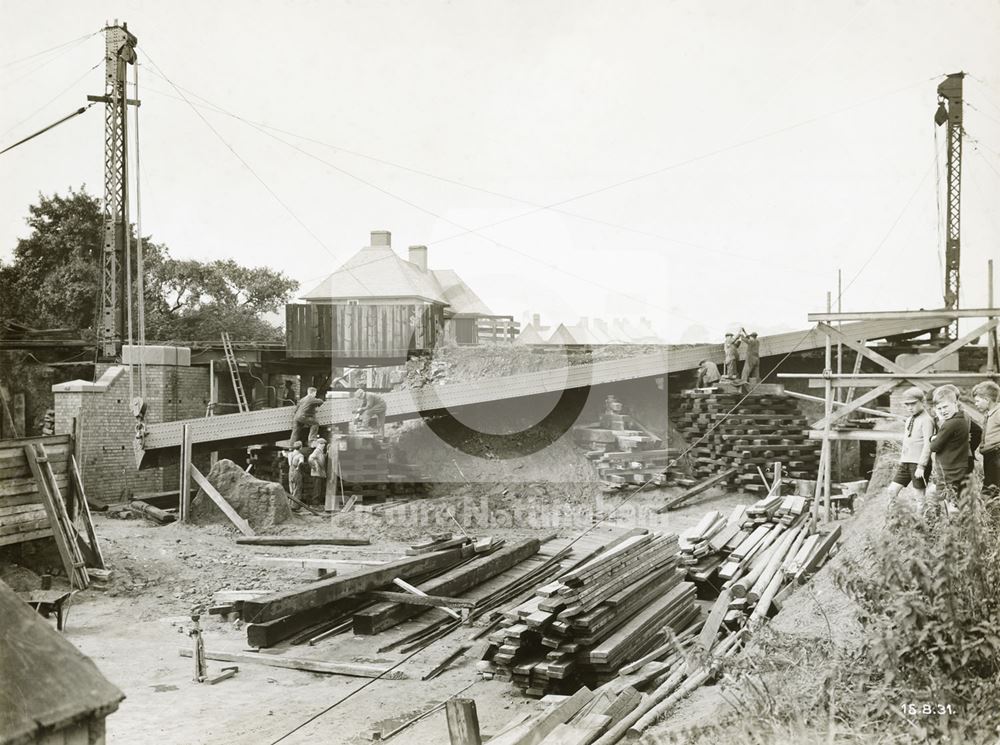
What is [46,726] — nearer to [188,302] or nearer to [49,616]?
[49,616]

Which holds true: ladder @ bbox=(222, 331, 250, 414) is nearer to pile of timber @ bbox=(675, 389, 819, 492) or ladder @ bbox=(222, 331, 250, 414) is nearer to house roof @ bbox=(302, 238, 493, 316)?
house roof @ bbox=(302, 238, 493, 316)

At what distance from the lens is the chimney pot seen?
27.1 meters

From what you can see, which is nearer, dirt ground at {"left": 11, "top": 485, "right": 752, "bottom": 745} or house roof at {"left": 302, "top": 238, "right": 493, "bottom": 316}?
dirt ground at {"left": 11, "top": 485, "right": 752, "bottom": 745}

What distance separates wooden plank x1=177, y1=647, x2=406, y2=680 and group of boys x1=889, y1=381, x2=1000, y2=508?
5566 millimetres

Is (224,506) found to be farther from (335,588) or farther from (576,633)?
(576,633)

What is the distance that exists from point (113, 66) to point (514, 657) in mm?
13178

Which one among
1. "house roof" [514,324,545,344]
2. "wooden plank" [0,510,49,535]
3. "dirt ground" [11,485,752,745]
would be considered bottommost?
"dirt ground" [11,485,752,745]

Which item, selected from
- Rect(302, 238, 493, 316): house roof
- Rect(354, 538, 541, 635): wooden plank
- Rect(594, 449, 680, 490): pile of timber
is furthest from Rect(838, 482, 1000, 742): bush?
Rect(302, 238, 493, 316): house roof

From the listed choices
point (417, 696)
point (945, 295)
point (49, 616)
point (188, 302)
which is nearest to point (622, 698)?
point (417, 696)

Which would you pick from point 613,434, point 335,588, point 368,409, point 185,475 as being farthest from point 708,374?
point 185,475

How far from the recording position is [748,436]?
1612cm

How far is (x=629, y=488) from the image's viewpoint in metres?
16.4

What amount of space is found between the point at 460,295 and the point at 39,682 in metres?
25.7

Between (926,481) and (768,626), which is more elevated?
(926,481)
